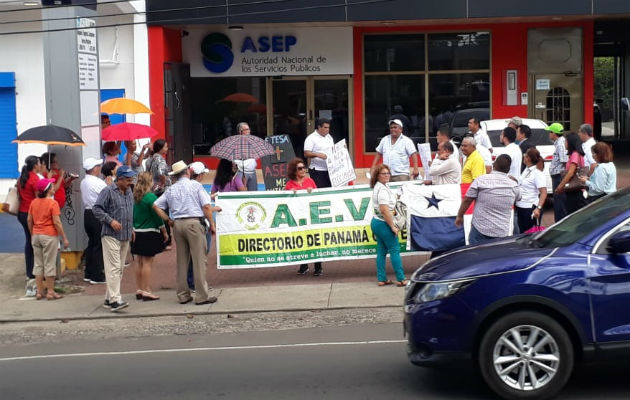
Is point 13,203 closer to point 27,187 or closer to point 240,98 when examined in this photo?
point 27,187


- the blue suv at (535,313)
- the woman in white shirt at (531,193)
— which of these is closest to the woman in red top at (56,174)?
the woman in white shirt at (531,193)

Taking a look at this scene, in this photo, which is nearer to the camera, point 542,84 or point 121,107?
point 121,107

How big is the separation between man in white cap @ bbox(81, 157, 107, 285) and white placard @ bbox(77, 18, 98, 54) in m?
1.75

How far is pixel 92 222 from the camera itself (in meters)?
12.7

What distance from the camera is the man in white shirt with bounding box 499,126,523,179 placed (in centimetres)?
1327

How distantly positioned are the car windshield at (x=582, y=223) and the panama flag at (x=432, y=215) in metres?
4.15

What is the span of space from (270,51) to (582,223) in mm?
17093

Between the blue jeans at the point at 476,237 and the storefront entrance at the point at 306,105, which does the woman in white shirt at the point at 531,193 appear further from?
the storefront entrance at the point at 306,105

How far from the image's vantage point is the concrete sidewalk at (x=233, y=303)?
1107cm

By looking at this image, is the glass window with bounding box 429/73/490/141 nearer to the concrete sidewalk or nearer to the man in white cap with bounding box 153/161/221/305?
the concrete sidewalk

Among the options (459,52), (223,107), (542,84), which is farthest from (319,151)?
(542,84)

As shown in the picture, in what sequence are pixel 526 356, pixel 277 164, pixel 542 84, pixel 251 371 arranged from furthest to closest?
1. pixel 542 84
2. pixel 277 164
3. pixel 251 371
4. pixel 526 356

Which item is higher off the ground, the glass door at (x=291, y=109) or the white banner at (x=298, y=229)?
the glass door at (x=291, y=109)

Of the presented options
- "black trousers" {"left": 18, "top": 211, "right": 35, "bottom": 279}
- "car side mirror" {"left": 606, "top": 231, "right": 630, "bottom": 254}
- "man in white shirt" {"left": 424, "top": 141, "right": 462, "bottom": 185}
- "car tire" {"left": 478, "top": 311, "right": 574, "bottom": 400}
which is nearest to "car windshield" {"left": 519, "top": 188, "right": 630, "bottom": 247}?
"car side mirror" {"left": 606, "top": 231, "right": 630, "bottom": 254}
